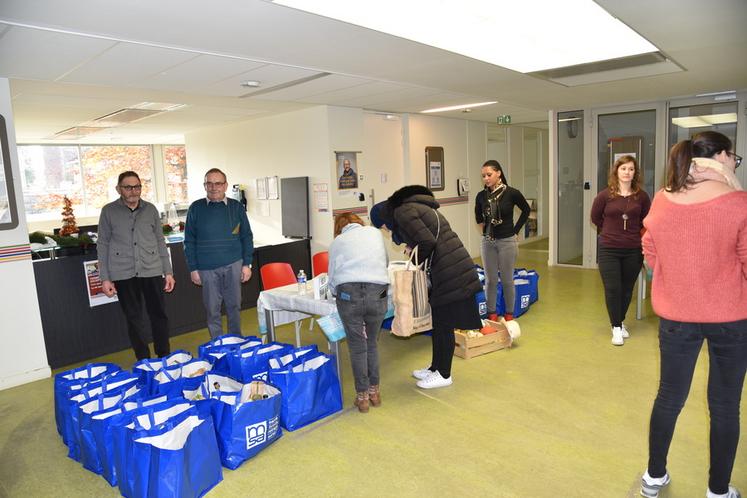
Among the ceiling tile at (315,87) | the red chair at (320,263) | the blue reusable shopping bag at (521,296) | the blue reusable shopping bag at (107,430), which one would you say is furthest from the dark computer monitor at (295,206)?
the blue reusable shopping bag at (107,430)

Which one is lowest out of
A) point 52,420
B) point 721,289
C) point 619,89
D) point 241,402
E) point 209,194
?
point 52,420

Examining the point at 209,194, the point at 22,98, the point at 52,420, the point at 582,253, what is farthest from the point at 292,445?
the point at 582,253

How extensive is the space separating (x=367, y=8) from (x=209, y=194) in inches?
77.4

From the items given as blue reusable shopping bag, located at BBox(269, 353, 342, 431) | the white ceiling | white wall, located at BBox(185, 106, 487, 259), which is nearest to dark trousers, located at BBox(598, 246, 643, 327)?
the white ceiling

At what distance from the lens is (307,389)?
315cm

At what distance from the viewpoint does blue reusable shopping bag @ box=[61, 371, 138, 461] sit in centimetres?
285

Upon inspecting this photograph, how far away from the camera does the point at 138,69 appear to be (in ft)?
13.3

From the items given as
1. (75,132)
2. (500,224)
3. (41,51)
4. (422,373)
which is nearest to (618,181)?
(500,224)

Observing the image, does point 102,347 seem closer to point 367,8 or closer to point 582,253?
point 367,8

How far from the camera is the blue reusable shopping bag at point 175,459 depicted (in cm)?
233

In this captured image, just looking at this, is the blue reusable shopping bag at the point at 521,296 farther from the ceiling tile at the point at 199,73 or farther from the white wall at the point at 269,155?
the ceiling tile at the point at 199,73

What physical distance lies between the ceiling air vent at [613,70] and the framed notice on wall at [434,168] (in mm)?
2876

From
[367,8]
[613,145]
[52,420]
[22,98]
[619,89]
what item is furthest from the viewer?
[613,145]

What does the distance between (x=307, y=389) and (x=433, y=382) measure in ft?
3.20
